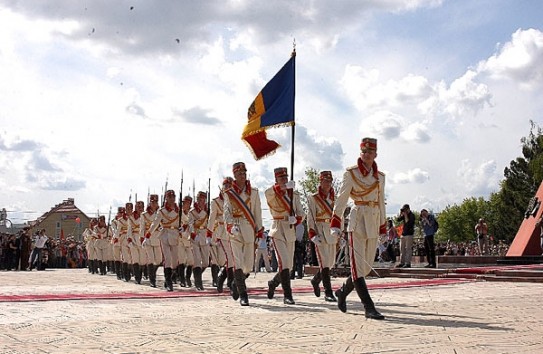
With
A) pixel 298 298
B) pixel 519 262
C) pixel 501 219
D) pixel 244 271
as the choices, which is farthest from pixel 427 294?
pixel 501 219

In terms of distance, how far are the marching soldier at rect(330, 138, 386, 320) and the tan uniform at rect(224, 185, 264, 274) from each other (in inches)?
82.9

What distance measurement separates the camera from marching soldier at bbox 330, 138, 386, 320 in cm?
848

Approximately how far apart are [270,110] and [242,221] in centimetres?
315

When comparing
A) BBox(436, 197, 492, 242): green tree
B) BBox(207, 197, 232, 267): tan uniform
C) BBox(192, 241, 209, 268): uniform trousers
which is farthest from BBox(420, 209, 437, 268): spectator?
BBox(436, 197, 492, 242): green tree

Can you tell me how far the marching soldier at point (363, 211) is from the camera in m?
8.48

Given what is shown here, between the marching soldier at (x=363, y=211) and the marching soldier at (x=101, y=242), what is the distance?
18.6 meters

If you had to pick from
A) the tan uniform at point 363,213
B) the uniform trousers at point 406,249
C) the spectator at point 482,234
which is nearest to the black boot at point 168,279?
the tan uniform at point 363,213

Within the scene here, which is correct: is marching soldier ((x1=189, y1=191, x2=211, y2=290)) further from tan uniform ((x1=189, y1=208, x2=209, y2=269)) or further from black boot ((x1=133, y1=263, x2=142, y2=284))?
black boot ((x1=133, y1=263, x2=142, y2=284))

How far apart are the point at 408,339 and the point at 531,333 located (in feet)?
4.04

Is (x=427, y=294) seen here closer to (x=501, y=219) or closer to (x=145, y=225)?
(x=145, y=225)

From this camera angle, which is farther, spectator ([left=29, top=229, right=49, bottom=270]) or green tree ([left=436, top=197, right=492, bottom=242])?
green tree ([left=436, top=197, right=492, bottom=242])

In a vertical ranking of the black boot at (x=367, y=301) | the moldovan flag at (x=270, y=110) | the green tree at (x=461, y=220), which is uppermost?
the green tree at (x=461, y=220)

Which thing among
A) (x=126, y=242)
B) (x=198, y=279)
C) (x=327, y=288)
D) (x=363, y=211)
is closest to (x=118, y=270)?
(x=126, y=242)

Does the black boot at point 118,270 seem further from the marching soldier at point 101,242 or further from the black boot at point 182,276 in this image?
the black boot at point 182,276
